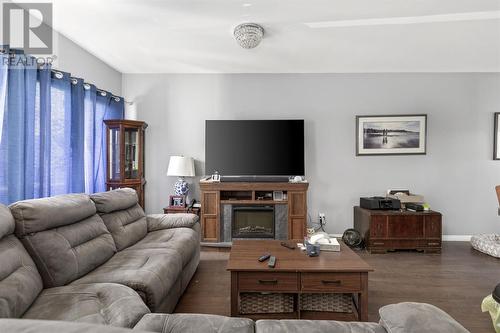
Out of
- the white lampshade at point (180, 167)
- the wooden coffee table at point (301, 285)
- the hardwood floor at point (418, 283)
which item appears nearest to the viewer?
the wooden coffee table at point (301, 285)

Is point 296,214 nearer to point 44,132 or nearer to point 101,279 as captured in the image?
point 101,279

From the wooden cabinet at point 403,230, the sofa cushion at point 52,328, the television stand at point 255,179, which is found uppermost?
the television stand at point 255,179

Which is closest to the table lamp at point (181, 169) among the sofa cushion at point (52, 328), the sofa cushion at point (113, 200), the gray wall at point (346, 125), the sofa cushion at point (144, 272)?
the gray wall at point (346, 125)

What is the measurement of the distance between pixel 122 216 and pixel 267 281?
1476 millimetres

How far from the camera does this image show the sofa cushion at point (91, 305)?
3.99 feet

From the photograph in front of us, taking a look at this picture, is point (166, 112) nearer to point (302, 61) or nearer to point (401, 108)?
point (302, 61)

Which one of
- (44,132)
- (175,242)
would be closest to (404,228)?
(175,242)

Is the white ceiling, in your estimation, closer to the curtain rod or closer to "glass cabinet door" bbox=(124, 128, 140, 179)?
the curtain rod

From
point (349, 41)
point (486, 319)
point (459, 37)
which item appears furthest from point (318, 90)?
point (486, 319)

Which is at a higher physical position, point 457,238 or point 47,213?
point 47,213

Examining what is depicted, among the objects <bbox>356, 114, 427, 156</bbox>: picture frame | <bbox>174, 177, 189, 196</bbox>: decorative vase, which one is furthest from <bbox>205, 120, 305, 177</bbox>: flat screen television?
<bbox>356, 114, 427, 156</bbox>: picture frame

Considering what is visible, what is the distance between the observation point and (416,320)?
0.91m

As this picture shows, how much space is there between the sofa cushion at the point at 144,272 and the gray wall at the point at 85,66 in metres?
2.21

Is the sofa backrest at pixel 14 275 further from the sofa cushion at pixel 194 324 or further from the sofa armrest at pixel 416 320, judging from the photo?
the sofa armrest at pixel 416 320
